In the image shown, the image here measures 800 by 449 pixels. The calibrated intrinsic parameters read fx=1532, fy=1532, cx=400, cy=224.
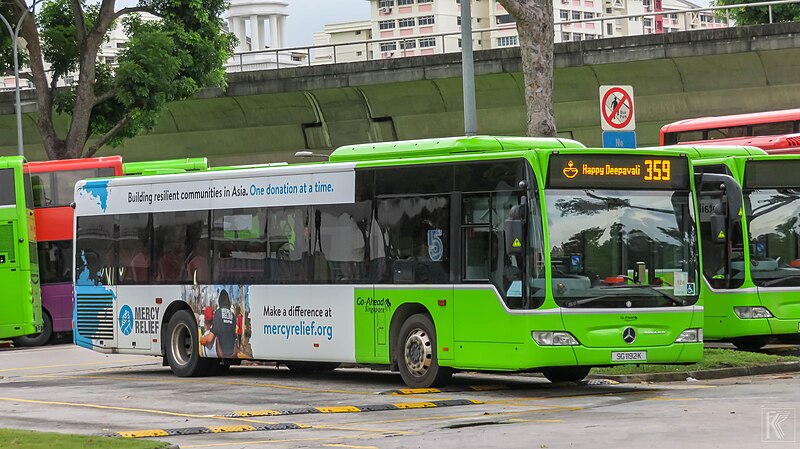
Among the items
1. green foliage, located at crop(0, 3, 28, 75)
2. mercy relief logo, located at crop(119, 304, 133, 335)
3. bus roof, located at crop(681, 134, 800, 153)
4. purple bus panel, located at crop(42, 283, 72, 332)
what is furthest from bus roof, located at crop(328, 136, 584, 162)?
green foliage, located at crop(0, 3, 28, 75)

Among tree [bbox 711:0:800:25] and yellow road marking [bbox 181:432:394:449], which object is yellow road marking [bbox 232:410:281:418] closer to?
yellow road marking [bbox 181:432:394:449]

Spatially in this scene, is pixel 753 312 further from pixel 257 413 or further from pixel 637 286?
pixel 257 413

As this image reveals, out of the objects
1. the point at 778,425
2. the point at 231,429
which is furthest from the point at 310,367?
the point at 778,425

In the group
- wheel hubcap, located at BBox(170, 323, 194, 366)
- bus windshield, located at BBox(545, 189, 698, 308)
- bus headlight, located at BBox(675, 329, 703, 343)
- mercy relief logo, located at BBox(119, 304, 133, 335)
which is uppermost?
bus windshield, located at BBox(545, 189, 698, 308)

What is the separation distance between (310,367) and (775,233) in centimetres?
701

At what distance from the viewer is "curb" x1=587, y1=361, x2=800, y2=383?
61.8 ft

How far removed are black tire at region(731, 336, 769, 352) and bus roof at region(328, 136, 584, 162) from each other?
20.5 ft

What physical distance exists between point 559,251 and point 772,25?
24039mm

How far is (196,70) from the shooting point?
136ft

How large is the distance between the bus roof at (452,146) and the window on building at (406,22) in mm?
159823

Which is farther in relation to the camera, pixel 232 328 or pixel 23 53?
pixel 23 53

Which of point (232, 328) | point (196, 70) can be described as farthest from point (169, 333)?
point (196, 70)

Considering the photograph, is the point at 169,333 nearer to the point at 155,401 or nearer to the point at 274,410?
the point at 155,401

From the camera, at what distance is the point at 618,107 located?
20016mm
